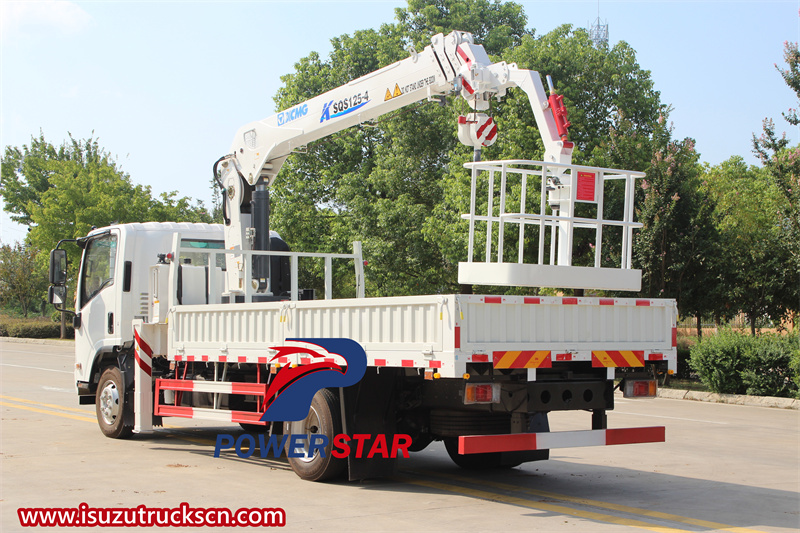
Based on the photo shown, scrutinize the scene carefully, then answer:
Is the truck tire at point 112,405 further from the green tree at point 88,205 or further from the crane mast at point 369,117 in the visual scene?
the green tree at point 88,205

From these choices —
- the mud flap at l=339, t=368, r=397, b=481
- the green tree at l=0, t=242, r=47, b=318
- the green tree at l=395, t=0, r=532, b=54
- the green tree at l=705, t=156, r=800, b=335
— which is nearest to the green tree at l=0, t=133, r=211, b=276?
the green tree at l=0, t=242, r=47, b=318

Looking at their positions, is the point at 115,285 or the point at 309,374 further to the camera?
the point at 115,285

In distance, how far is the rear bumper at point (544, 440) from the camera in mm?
7270

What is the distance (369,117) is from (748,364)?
11.0 metres

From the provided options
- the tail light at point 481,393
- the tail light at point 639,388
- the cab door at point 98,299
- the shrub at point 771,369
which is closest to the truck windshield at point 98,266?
the cab door at point 98,299

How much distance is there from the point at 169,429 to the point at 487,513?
291 inches

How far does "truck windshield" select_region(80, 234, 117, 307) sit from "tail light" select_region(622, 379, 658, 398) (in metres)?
7.32

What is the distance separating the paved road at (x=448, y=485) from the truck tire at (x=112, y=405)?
9.7 inches

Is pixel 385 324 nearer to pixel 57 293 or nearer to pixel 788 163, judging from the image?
pixel 57 293

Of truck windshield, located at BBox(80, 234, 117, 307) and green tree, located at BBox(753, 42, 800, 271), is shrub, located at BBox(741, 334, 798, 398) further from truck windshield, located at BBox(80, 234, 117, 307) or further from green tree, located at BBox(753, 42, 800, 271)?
truck windshield, located at BBox(80, 234, 117, 307)

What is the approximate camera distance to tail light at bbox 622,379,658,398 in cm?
822

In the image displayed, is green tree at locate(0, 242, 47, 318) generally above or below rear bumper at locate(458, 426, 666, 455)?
above

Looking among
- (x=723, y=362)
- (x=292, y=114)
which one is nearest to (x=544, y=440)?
(x=292, y=114)

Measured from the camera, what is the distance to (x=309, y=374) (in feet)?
27.7
